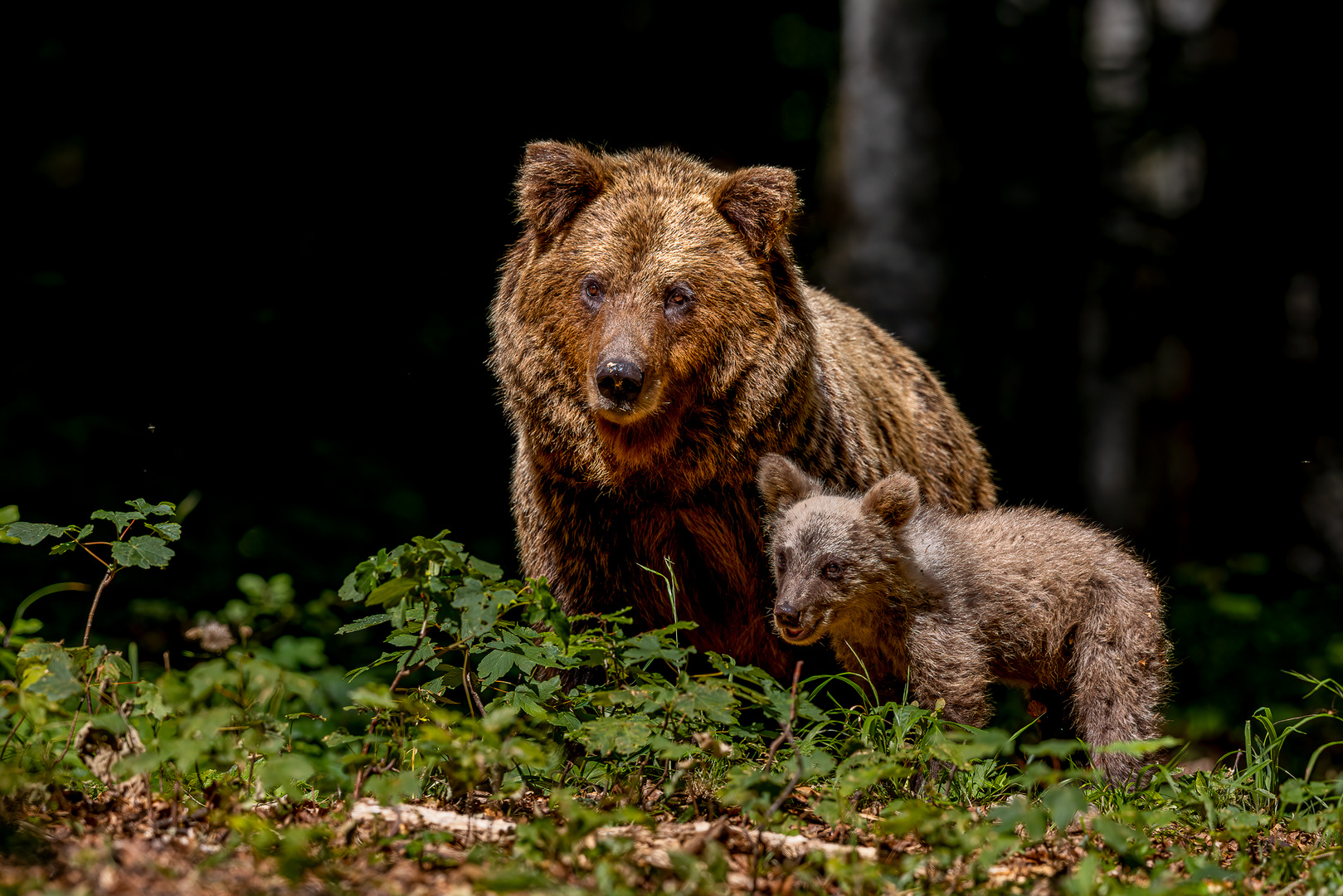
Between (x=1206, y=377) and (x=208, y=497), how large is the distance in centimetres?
936

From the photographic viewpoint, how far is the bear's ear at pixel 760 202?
5.25 metres

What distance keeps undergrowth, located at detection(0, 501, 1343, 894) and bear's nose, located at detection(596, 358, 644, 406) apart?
29.5 inches

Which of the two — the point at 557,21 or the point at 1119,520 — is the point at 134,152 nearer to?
the point at 557,21

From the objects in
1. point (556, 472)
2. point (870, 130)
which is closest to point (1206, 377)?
point (870, 130)

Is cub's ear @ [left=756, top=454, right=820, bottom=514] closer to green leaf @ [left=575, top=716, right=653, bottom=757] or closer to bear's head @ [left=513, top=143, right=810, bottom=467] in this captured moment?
bear's head @ [left=513, top=143, right=810, bottom=467]

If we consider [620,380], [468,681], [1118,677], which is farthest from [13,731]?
[1118,677]

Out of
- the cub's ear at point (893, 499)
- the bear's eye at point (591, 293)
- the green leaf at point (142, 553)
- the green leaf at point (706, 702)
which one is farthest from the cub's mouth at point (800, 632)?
the green leaf at point (142, 553)

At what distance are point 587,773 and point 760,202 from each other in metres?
2.52

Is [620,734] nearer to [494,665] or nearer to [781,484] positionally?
[494,665]

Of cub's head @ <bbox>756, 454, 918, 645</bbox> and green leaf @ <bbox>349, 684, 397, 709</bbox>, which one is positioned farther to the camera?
cub's head @ <bbox>756, 454, 918, 645</bbox>

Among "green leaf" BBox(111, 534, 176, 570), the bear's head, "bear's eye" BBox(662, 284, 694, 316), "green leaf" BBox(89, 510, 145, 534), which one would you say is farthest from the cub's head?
"green leaf" BBox(89, 510, 145, 534)

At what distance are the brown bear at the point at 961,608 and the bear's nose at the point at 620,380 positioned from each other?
62 centimetres

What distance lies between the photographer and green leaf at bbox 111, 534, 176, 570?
3.77 meters

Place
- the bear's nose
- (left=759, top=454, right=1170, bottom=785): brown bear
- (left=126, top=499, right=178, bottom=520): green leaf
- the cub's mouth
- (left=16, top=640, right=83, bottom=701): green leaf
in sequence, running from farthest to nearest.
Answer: the bear's nose, (left=759, top=454, right=1170, bottom=785): brown bear, the cub's mouth, (left=126, top=499, right=178, bottom=520): green leaf, (left=16, top=640, right=83, bottom=701): green leaf
